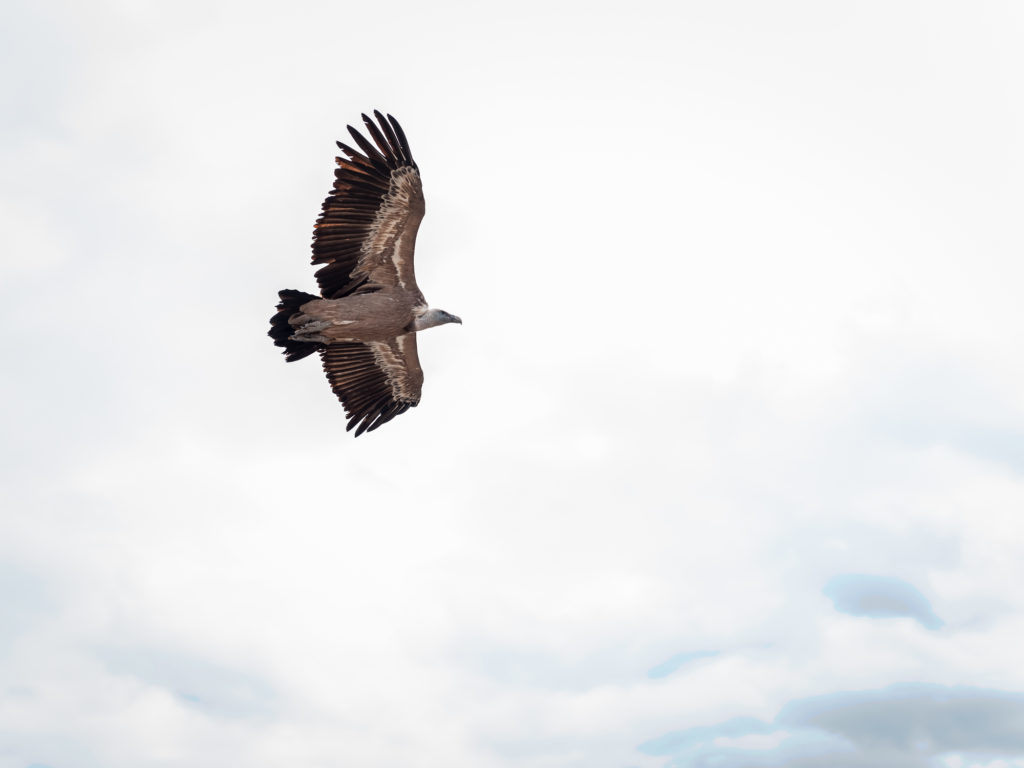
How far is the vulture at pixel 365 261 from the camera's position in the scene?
843 inches

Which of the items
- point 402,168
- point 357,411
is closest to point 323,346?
point 357,411

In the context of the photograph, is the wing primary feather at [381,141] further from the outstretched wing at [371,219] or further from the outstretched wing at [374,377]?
the outstretched wing at [374,377]

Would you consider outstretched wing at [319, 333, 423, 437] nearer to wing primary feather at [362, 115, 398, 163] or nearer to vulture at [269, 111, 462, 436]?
vulture at [269, 111, 462, 436]

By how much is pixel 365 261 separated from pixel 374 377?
10.1ft

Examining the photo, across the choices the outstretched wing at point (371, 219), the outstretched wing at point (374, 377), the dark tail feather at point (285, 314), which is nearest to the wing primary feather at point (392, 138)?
the outstretched wing at point (371, 219)

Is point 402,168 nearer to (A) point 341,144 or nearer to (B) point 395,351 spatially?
(A) point 341,144

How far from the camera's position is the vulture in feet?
70.3

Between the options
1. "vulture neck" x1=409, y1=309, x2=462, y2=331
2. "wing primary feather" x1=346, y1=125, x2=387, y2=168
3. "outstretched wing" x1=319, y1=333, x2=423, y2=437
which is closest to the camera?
"wing primary feather" x1=346, y1=125, x2=387, y2=168

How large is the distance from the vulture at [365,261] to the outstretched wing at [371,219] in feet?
0.06

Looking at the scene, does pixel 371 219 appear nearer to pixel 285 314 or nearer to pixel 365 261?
pixel 365 261

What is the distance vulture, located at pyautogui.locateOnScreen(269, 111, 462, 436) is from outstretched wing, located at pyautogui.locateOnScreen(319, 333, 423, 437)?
8.3 inches

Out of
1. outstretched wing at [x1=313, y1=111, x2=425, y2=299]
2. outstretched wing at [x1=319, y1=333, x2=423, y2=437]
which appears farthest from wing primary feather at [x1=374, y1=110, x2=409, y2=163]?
outstretched wing at [x1=319, y1=333, x2=423, y2=437]

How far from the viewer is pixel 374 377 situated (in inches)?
960

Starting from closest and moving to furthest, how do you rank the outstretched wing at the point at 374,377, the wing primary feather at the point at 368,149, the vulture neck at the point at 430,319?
the wing primary feather at the point at 368,149
the vulture neck at the point at 430,319
the outstretched wing at the point at 374,377
